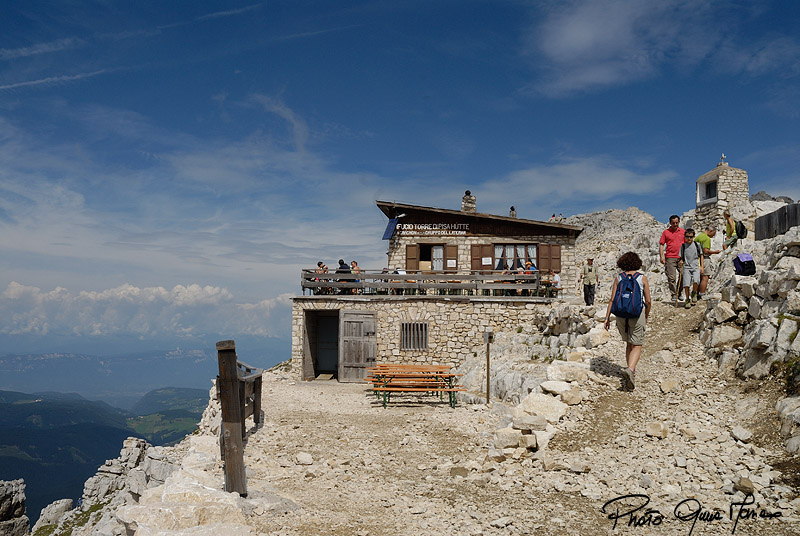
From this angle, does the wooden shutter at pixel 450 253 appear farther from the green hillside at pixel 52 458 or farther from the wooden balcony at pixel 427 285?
the green hillside at pixel 52 458

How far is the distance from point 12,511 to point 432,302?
1079 inches

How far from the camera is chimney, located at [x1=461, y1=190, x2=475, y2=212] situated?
974 inches

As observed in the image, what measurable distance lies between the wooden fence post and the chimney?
18.7 meters

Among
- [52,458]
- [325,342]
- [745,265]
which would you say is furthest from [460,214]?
[52,458]

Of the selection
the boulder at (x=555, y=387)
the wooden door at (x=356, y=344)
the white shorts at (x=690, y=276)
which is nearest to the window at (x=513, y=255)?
the wooden door at (x=356, y=344)

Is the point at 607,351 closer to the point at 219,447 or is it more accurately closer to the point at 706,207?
the point at 219,447

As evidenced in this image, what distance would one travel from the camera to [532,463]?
762 cm

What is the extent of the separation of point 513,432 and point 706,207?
25.6 m

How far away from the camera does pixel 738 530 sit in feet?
16.7

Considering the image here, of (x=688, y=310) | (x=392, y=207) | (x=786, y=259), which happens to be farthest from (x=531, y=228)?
(x=786, y=259)

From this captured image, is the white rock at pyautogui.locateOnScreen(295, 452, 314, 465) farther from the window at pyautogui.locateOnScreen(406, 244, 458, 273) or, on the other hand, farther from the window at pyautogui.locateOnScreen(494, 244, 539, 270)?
the window at pyautogui.locateOnScreen(494, 244, 539, 270)

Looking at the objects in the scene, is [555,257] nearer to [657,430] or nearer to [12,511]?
[657,430]

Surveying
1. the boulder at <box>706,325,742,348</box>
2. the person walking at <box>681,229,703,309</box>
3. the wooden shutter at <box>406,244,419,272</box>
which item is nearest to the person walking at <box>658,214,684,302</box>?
the person walking at <box>681,229,703,309</box>

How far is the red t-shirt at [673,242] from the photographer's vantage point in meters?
12.6
